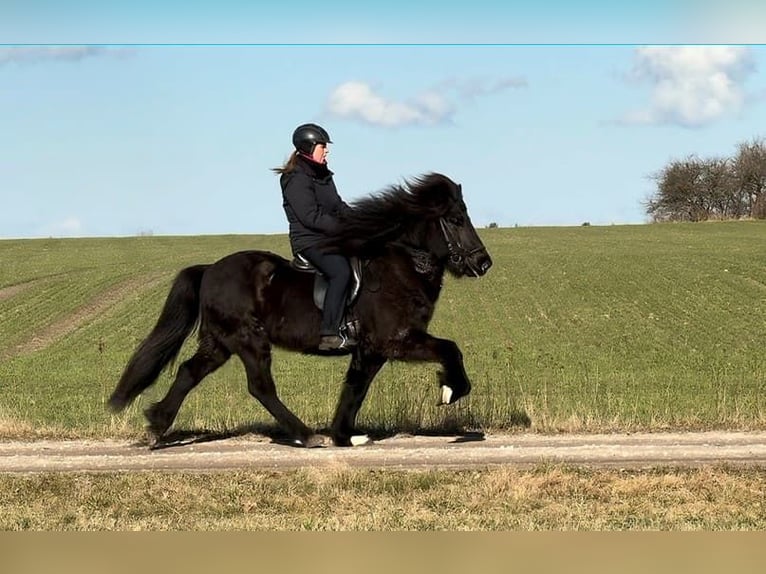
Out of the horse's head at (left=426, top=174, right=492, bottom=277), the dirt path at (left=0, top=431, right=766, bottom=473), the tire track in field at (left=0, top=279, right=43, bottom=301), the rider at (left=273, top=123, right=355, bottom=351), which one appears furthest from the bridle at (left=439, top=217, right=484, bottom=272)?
the tire track in field at (left=0, top=279, right=43, bottom=301)

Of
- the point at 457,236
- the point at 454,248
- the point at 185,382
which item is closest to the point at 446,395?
the point at 454,248

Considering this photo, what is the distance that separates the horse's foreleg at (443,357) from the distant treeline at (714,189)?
88325mm

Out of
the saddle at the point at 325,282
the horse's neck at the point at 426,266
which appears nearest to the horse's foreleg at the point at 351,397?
the saddle at the point at 325,282

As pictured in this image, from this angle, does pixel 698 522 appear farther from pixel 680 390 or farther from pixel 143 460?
pixel 680 390

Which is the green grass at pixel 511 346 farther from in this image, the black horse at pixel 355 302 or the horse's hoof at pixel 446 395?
the horse's hoof at pixel 446 395

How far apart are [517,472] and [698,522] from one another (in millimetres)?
1882

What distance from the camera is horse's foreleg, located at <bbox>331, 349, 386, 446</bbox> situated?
968 cm

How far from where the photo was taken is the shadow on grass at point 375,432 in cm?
1032

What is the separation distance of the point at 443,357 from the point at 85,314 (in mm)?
33481

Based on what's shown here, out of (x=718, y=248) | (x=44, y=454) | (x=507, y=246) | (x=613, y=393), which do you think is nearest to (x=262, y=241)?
(x=507, y=246)

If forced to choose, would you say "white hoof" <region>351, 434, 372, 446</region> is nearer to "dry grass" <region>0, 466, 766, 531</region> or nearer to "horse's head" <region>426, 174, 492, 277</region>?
"dry grass" <region>0, 466, 766, 531</region>

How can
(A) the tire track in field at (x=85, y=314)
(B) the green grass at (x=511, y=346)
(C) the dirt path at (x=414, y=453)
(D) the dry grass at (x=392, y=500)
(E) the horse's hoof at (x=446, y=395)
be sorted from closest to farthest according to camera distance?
1. (D) the dry grass at (x=392, y=500)
2. (C) the dirt path at (x=414, y=453)
3. (E) the horse's hoof at (x=446, y=395)
4. (B) the green grass at (x=511, y=346)
5. (A) the tire track in field at (x=85, y=314)

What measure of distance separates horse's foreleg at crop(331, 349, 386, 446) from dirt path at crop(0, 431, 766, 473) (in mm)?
203

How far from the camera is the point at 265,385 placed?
382 inches
